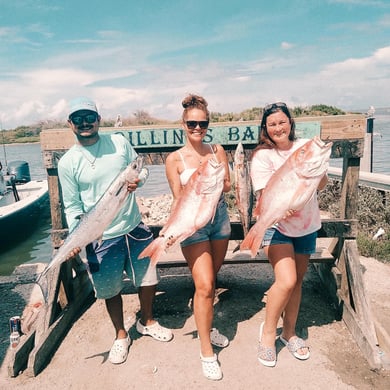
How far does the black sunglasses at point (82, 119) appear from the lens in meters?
3.16

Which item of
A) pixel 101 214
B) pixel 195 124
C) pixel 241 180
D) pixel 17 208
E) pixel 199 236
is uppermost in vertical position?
pixel 195 124

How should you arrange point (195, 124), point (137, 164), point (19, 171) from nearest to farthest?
1. point (137, 164)
2. point (195, 124)
3. point (19, 171)

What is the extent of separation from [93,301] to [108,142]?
8.31 feet

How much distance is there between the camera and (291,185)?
280cm

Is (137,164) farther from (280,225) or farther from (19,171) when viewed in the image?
(19,171)

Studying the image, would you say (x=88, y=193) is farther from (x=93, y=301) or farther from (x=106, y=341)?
(x=93, y=301)

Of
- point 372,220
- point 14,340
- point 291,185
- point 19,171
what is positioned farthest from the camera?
point 19,171

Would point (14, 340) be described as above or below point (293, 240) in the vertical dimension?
below

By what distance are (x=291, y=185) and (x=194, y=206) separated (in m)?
0.80

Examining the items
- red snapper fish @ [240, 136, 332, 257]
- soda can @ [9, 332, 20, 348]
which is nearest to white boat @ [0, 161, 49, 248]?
soda can @ [9, 332, 20, 348]

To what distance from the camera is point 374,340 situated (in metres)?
3.43

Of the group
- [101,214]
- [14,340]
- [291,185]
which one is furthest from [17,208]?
[291,185]

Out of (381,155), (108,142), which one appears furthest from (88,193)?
(381,155)

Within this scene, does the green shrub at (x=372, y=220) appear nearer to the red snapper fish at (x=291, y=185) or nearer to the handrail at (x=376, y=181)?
the handrail at (x=376, y=181)
